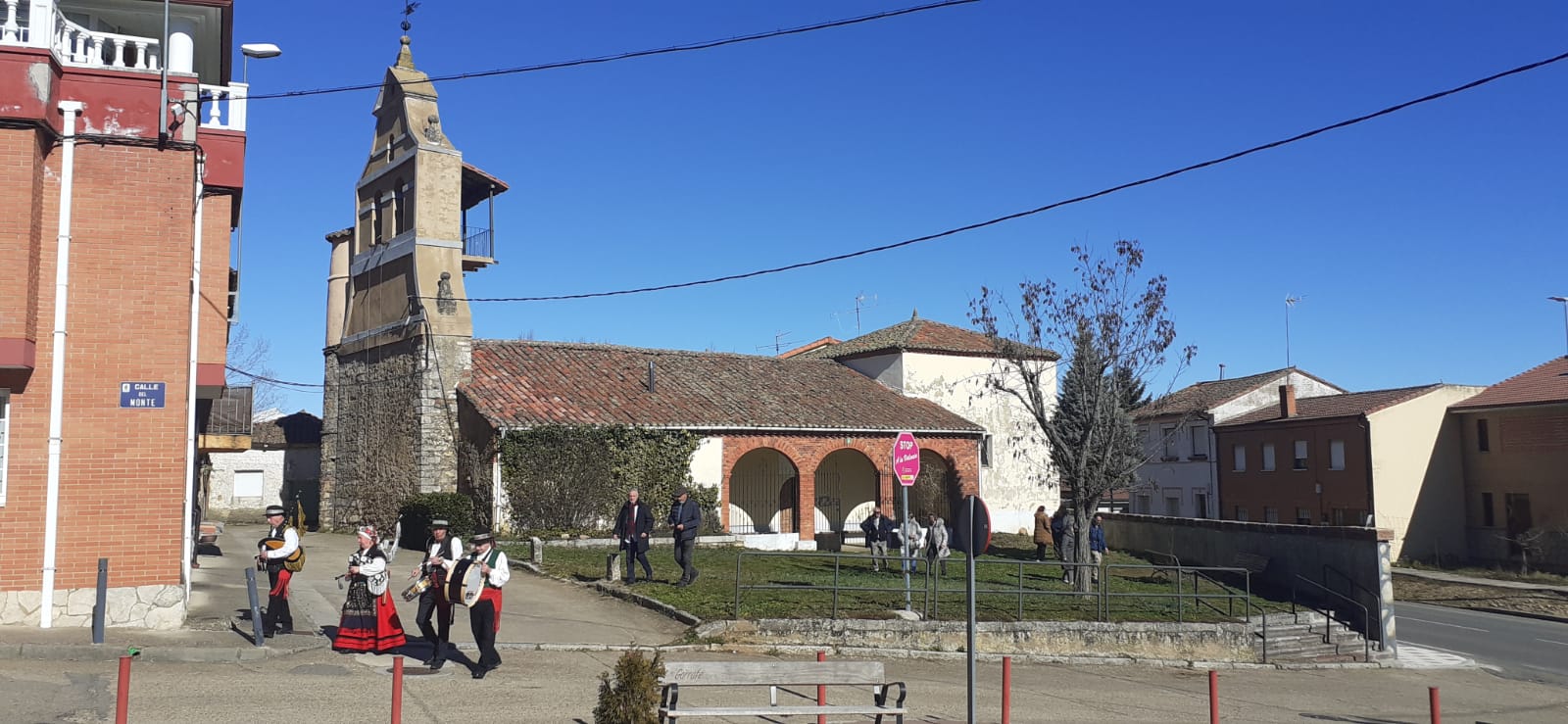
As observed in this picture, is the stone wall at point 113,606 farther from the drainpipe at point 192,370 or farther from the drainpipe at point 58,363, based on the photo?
the drainpipe at point 192,370

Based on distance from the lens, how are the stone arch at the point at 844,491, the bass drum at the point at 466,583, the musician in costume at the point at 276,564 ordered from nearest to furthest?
the bass drum at the point at 466,583, the musician in costume at the point at 276,564, the stone arch at the point at 844,491

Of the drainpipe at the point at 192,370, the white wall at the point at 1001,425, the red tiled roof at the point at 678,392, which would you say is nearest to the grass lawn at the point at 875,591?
the red tiled roof at the point at 678,392

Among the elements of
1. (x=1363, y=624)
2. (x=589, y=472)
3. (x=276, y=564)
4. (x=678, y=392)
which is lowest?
(x=1363, y=624)

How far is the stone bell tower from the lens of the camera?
27438 mm

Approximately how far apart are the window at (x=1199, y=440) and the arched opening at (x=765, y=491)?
857 inches

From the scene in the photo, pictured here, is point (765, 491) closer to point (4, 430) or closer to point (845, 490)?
point (845, 490)

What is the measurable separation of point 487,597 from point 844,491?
24.4 m

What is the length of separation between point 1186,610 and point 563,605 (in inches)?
411

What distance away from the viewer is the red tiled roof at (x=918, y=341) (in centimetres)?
3741

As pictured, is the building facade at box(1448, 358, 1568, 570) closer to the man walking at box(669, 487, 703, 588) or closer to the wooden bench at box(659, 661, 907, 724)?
the man walking at box(669, 487, 703, 588)

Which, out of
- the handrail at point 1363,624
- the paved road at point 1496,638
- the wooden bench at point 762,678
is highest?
the wooden bench at point 762,678

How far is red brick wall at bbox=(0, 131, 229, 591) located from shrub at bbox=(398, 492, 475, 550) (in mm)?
11635

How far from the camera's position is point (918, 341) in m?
37.6

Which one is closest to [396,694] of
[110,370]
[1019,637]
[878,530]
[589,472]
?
[110,370]
